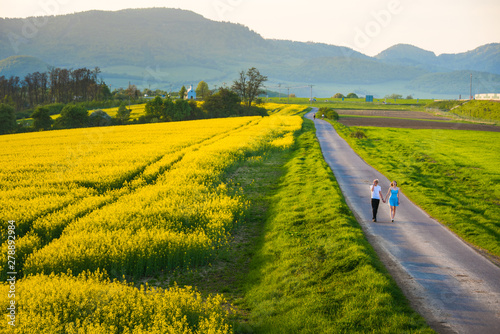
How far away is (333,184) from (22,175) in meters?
17.9

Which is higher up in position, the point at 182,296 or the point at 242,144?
the point at 242,144

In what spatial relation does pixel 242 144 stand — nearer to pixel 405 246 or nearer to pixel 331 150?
pixel 331 150

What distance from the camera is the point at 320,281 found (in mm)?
9969

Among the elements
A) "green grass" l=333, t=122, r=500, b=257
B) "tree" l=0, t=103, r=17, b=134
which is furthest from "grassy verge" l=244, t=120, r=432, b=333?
"tree" l=0, t=103, r=17, b=134

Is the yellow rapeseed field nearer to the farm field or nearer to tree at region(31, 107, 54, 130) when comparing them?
the farm field

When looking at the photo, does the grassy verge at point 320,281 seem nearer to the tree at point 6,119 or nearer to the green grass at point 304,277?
the green grass at point 304,277

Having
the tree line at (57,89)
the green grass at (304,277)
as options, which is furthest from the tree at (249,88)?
the green grass at (304,277)

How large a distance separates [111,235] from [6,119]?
258 ft

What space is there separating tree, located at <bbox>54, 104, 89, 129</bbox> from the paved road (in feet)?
241

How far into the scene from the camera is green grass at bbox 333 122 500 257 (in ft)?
48.8

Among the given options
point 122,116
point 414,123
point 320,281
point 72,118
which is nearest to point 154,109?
point 122,116

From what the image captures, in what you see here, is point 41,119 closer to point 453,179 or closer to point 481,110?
point 453,179

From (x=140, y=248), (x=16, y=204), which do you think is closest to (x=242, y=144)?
(x=16, y=204)

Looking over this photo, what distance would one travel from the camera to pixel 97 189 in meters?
18.5
